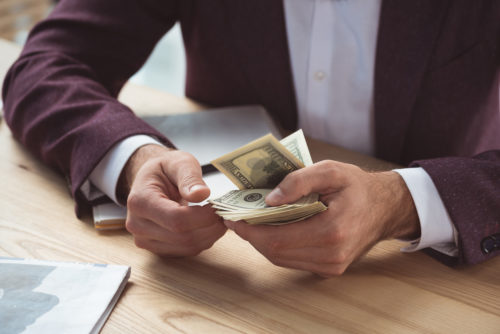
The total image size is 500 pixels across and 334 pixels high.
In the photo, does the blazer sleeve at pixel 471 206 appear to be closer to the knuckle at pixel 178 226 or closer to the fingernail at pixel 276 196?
the fingernail at pixel 276 196

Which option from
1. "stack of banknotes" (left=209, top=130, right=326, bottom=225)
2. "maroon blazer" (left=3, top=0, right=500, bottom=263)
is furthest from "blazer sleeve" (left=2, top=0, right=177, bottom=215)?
"stack of banknotes" (left=209, top=130, right=326, bottom=225)

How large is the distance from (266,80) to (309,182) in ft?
2.50

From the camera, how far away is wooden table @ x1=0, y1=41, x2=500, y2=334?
80cm

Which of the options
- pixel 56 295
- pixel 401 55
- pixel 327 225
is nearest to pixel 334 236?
→ pixel 327 225

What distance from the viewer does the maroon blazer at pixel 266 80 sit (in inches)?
41.9

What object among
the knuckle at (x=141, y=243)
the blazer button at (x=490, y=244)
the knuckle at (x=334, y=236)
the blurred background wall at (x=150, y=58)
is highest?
the knuckle at (x=334, y=236)

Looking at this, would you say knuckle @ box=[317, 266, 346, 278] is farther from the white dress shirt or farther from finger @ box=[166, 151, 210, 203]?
the white dress shirt

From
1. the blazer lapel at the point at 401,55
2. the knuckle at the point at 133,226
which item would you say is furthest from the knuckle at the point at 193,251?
the blazer lapel at the point at 401,55

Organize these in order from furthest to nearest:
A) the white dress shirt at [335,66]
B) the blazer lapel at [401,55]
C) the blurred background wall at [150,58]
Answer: the blurred background wall at [150,58] → the white dress shirt at [335,66] → the blazer lapel at [401,55]

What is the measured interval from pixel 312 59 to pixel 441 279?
0.78 metres

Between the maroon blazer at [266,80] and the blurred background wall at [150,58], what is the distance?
2.61 m

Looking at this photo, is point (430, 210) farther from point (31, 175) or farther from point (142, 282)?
point (31, 175)

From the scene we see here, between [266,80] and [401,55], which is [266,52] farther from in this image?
[401,55]

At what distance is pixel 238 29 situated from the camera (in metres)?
1.49
